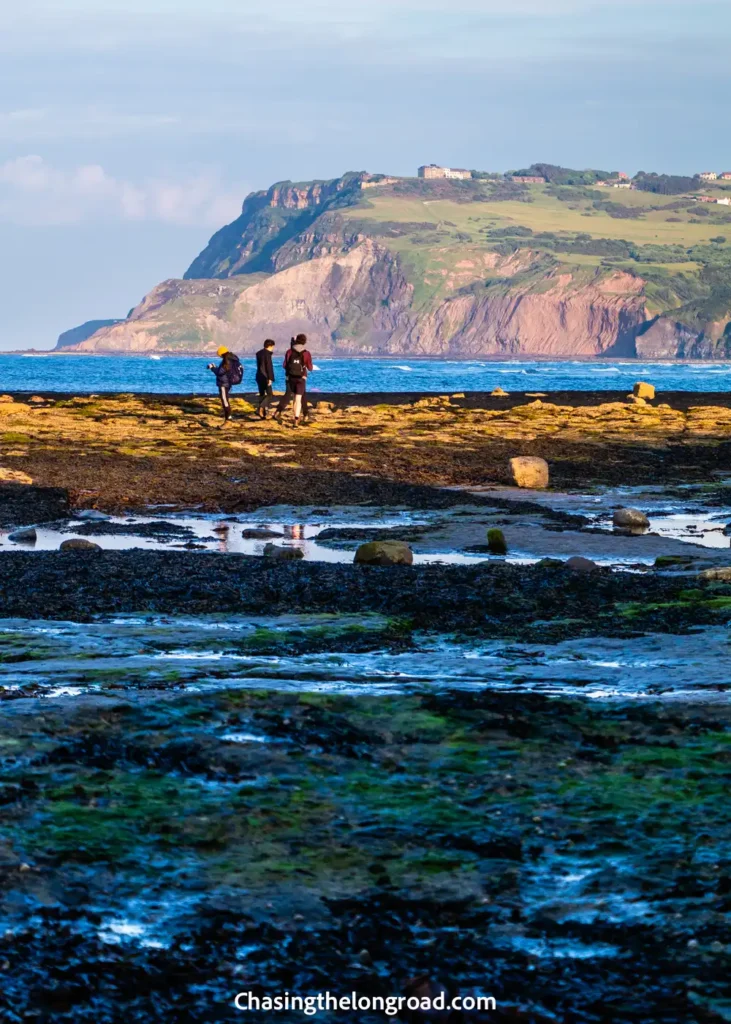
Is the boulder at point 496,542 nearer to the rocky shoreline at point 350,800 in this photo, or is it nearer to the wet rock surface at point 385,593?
the wet rock surface at point 385,593

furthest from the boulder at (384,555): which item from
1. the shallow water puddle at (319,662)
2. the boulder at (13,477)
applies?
the boulder at (13,477)

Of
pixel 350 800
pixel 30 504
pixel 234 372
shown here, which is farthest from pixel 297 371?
pixel 350 800

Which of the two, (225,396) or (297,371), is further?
Answer: (225,396)

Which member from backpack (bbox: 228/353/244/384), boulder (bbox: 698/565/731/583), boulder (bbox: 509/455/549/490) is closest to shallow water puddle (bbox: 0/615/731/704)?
boulder (bbox: 698/565/731/583)

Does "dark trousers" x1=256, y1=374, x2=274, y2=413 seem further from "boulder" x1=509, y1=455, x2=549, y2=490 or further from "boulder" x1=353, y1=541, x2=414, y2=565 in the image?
"boulder" x1=353, y1=541, x2=414, y2=565

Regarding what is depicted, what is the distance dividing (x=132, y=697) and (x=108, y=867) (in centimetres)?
273

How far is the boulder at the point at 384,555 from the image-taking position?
16609 mm

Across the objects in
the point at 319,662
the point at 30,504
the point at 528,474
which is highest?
the point at 528,474

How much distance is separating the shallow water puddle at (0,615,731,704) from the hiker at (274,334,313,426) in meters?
27.6

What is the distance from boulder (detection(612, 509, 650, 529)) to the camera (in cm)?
2177

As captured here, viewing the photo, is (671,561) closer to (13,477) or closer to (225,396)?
(13,477)

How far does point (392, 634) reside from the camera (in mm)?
12078

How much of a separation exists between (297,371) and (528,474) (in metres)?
14.6

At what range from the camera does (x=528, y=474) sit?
2862 cm
